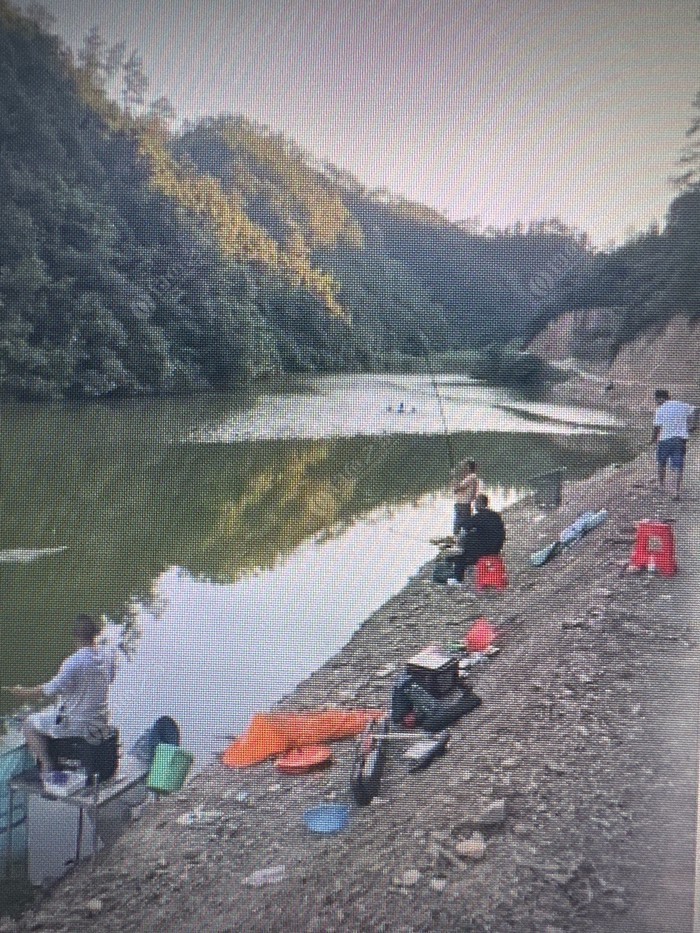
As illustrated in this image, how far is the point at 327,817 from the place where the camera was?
1.86 meters

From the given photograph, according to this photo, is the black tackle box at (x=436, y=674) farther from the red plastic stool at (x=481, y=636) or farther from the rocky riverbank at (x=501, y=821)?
the red plastic stool at (x=481, y=636)

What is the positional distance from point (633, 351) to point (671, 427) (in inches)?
7.6

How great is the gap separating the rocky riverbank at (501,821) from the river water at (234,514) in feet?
0.84

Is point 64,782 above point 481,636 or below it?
below

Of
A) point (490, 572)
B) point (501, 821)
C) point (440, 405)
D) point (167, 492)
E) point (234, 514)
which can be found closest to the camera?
point (501, 821)

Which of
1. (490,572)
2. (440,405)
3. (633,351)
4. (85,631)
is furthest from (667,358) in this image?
(490,572)

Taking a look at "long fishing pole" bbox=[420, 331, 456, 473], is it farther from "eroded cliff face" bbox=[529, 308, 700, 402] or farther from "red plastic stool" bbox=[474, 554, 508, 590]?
"red plastic stool" bbox=[474, 554, 508, 590]

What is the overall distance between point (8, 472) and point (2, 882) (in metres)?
1.62

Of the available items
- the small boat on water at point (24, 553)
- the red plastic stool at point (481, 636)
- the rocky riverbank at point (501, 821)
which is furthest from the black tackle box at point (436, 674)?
the small boat on water at point (24, 553)

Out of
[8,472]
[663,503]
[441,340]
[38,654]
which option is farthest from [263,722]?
[8,472]

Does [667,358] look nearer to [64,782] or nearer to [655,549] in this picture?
[655,549]

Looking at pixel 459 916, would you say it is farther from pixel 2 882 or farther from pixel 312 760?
pixel 2 882

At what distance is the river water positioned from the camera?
2186 millimetres

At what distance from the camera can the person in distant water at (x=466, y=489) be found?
3.10 meters
